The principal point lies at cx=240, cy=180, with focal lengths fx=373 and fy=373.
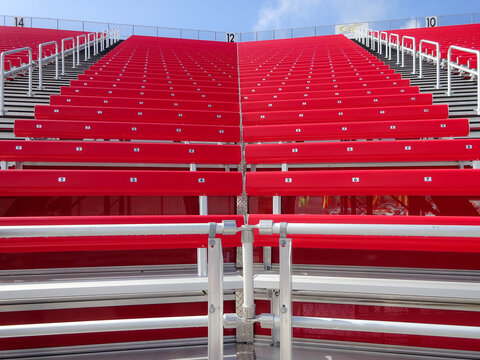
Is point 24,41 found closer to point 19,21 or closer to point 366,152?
point 19,21

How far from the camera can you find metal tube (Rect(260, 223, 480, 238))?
0.81 m

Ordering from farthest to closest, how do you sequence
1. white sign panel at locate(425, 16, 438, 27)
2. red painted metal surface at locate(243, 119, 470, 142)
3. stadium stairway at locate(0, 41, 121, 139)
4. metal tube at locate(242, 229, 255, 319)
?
white sign panel at locate(425, 16, 438, 27), stadium stairway at locate(0, 41, 121, 139), red painted metal surface at locate(243, 119, 470, 142), metal tube at locate(242, 229, 255, 319)

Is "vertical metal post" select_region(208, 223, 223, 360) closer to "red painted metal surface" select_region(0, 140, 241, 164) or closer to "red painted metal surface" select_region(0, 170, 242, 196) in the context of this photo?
"red painted metal surface" select_region(0, 170, 242, 196)

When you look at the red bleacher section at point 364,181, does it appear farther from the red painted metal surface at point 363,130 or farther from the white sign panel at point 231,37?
the white sign panel at point 231,37

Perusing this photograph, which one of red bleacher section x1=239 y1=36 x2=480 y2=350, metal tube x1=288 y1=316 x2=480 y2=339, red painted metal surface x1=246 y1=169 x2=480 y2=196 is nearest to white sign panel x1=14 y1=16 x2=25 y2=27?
red bleacher section x1=239 y1=36 x2=480 y2=350

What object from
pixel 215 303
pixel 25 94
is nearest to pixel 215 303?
pixel 215 303

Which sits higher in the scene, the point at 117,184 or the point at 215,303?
the point at 117,184

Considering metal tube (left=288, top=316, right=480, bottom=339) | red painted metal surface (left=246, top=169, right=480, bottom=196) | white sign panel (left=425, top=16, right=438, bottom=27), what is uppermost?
white sign panel (left=425, top=16, right=438, bottom=27)

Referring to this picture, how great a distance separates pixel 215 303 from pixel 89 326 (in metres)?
0.31

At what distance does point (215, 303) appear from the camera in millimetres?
952

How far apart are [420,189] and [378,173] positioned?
0.69ft

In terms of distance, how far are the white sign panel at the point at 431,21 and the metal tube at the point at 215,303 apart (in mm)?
15071

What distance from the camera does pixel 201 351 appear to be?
1.44 m

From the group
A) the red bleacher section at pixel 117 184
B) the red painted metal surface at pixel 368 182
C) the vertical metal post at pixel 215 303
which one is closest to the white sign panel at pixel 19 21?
the red bleacher section at pixel 117 184
